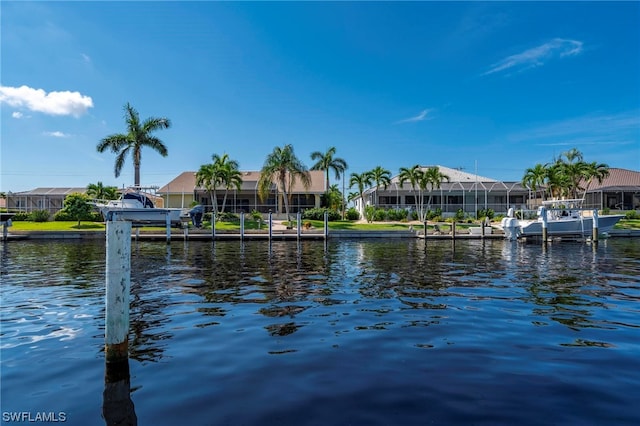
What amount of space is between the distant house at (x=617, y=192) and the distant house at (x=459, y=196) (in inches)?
415

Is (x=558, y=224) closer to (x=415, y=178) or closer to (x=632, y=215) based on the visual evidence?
(x=415, y=178)

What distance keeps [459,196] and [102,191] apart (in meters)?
53.7

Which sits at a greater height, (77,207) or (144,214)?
(77,207)

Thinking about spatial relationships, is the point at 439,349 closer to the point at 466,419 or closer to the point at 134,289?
the point at 466,419

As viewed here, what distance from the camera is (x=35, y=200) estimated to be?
6688cm

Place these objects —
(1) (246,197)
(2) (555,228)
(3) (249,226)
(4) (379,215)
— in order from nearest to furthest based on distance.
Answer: (2) (555,228), (3) (249,226), (4) (379,215), (1) (246,197)

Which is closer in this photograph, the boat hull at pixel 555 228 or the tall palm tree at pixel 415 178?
the boat hull at pixel 555 228

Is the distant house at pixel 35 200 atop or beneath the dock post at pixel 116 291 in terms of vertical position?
atop

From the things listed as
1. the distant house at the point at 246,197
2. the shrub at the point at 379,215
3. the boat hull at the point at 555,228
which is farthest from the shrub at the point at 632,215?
the distant house at the point at 246,197

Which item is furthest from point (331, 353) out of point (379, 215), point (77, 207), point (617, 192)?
point (617, 192)

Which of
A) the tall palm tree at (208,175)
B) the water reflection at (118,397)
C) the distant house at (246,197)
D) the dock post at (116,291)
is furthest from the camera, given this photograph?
the distant house at (246,197)

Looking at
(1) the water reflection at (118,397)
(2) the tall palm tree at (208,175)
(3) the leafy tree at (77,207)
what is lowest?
(1) the water reflection at (118,397)

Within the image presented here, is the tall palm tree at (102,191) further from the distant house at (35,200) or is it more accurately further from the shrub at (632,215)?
the shrub at (632,215)

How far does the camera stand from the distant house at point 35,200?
214 ft
